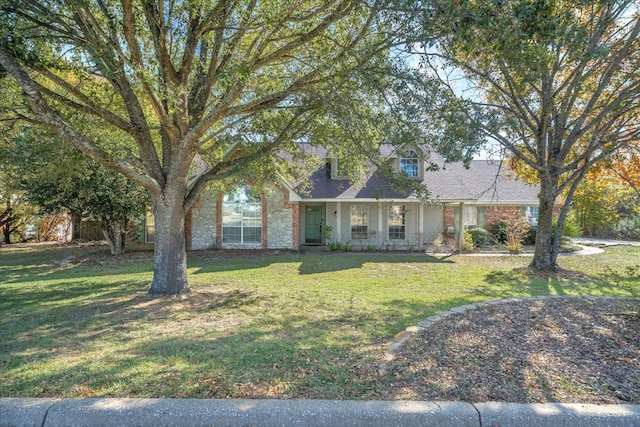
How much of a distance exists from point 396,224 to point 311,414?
15.7 meters

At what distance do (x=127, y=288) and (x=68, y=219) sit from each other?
60.2 ft

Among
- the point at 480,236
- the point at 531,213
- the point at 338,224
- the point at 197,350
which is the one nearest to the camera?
the point at 197,350

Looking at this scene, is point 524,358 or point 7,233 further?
point 7,233

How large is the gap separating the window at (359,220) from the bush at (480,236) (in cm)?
558

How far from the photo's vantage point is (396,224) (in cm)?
1791

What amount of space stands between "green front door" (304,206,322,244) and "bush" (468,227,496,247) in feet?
26.1

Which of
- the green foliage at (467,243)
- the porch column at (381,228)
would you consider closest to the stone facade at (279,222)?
the porch column at (381,228)

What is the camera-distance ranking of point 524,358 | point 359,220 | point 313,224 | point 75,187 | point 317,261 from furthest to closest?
point 313,224, point 359,220, point 317,261, point 75,187, point 524,358

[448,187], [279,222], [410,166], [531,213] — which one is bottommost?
[279,222]

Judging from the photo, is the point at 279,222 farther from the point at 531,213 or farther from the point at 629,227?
the point at 629,227

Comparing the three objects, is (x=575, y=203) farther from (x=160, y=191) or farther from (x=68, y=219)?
(x=68, y=219)

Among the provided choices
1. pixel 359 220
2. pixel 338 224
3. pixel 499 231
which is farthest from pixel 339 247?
pixel 499 231

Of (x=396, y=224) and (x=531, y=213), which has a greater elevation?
(x=531, y=213)

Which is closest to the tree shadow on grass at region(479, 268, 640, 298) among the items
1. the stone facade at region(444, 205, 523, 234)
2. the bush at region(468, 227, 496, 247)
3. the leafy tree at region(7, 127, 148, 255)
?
the bush at region(468, 227, 496, 247)
